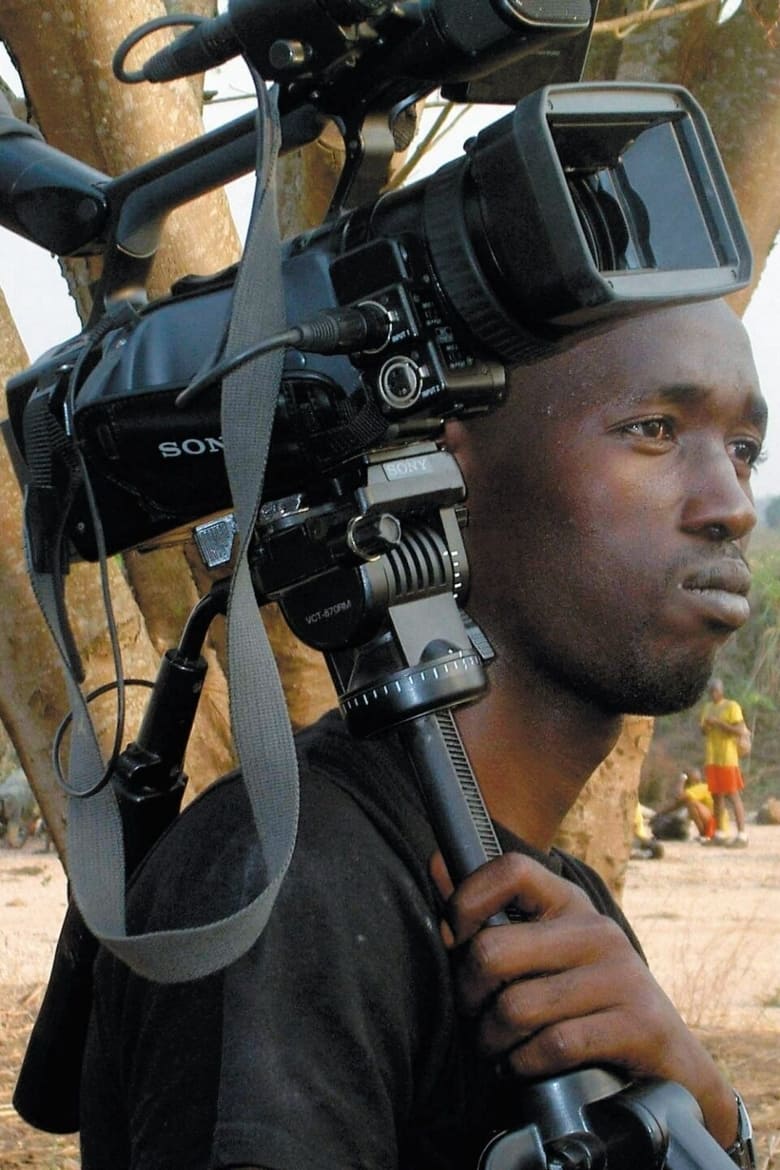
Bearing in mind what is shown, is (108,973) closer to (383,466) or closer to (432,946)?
(432,946)

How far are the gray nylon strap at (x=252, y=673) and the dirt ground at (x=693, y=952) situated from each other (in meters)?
3.26

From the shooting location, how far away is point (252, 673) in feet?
4.97

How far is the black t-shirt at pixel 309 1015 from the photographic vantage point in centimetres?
144

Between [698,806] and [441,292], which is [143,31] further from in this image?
[698,806]

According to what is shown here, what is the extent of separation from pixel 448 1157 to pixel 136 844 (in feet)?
1.73

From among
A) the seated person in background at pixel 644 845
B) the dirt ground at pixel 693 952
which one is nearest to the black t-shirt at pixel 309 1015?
the dirt ground at pixel 693 952

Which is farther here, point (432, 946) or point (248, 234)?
point (432, 946)

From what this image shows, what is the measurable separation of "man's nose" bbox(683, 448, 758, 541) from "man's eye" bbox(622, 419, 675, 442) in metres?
0.06

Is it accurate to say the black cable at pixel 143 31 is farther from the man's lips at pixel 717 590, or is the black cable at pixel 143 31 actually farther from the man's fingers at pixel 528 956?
A: the man's fingers at pixel 528 956

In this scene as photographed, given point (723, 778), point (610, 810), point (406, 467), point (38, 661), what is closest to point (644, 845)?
point (723, 778)

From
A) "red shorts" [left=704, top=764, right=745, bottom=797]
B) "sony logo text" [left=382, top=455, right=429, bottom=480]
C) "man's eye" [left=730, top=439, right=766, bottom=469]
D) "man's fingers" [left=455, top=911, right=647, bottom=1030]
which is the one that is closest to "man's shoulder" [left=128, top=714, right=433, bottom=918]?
"man's fingers" [left=455, top=911, right=647, bottom=1030]

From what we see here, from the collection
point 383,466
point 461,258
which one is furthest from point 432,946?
point 461,258

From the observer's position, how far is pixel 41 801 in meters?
3.30

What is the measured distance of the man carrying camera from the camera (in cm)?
144
